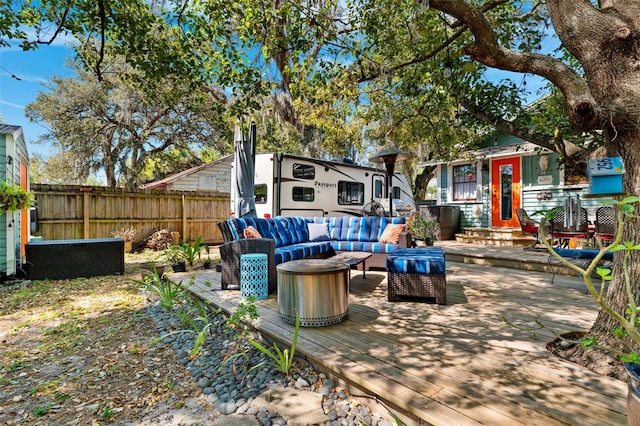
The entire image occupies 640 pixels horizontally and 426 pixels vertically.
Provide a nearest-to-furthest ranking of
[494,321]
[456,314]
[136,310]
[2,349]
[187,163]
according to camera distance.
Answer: [2,349]
[494,321]
[456,314]
[136,310]
[187,163]

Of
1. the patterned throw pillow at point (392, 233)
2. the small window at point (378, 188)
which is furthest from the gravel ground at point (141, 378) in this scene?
the small window at point (378, 188)

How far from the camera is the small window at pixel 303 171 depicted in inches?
317

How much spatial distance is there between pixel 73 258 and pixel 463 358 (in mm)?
6536

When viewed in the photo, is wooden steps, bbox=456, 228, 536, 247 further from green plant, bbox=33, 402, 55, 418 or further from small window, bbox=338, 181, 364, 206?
green plant, bbox=33, 402, 55, 418

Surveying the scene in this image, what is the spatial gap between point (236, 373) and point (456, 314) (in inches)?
90.4

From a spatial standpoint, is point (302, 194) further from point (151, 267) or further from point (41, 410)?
point (41, 410)

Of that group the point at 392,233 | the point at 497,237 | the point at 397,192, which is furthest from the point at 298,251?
the point at 397,192

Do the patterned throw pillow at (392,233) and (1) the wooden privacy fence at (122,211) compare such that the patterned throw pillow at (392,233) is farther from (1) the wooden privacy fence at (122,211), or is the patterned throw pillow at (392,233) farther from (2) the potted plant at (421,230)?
(1) the wooden privacy fence at (122,211)

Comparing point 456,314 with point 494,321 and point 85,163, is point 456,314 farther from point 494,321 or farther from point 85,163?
point 85,163

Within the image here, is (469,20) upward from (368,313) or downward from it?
upward

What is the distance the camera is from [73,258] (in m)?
5.77

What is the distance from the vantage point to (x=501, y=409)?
1.71 meters

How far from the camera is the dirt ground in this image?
1.98m

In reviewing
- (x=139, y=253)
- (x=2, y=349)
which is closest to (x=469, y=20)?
(x=2, y=349)
